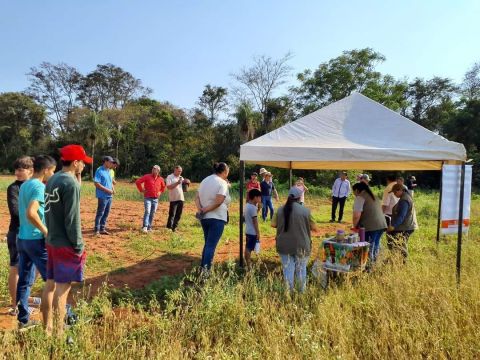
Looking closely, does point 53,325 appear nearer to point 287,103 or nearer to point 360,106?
point 360,106

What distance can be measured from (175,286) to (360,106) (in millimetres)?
4180

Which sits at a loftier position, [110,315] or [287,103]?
[287,103]

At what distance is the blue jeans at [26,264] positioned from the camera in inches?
144

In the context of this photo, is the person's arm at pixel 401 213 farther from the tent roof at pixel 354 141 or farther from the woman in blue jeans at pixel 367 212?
the tent roof at pixel 354 141

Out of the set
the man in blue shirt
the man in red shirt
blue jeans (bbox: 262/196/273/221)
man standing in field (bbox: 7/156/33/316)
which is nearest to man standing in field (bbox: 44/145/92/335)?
man standing in field (bbox: 7/156/33/316)

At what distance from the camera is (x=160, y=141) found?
3950cm

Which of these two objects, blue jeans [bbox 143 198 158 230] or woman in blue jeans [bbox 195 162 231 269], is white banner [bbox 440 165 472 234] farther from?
blue jeans [bbox 143 198 158 230]

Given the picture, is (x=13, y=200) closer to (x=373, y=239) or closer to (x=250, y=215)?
(x=250, y=215)

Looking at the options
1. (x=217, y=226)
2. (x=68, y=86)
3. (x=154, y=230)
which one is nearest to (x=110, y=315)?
(x=217, y=226)

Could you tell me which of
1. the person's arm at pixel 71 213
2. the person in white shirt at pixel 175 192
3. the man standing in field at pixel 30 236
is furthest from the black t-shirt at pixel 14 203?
the person in white shirt at pixel 175 192

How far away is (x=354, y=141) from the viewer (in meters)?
5.57

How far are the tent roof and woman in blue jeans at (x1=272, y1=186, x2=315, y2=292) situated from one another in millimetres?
1019

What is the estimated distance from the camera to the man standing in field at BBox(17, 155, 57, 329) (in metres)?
3.51

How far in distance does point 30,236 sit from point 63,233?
0.62 metres
